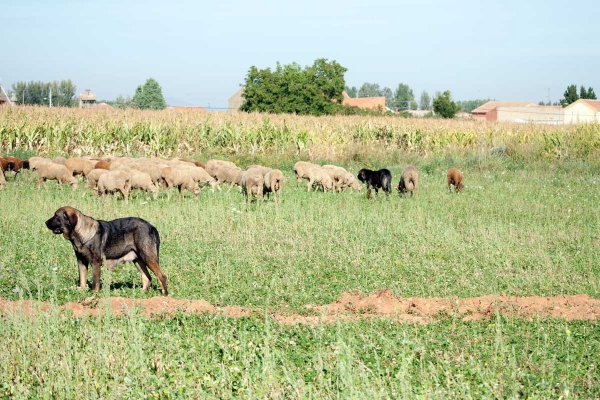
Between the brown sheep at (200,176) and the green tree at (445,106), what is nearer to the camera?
the brown sheep at (200,176)

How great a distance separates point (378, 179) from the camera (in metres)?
21.5

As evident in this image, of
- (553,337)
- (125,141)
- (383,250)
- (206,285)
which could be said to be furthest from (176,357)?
(125,141)

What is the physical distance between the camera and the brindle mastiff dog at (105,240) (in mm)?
10078

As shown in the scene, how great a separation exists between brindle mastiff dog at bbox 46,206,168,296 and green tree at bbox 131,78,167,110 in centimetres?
8830

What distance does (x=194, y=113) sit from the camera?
40.1 metres

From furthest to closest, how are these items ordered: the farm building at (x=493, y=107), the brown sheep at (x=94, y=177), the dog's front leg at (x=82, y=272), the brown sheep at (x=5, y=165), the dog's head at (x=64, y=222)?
the farm building at (x=493, y=107) → the brown sheep at (x=5, y=165) → the brown sheep at (x=94, y=177) → the dog's front leg at (x=82, y=272) → the dog's head at (x=64, y=222)

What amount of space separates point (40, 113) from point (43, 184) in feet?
40.8

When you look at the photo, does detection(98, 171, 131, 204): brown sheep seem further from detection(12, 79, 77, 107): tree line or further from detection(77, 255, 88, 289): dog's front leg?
detection(12, 79, 77, 107): tree line

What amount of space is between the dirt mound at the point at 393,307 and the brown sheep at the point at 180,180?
1207cm

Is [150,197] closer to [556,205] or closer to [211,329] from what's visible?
[556,205]

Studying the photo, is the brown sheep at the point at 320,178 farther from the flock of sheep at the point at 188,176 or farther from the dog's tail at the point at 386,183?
the dog's tail at the point at 386,183

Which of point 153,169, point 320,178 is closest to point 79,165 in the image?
point 153,169

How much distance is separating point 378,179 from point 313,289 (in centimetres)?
1114

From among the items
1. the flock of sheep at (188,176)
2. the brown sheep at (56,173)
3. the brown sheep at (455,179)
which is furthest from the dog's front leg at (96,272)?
the brown sheep at (455,179)
